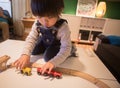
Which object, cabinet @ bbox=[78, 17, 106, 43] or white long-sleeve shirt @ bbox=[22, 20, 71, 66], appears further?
cabinet @ bbox=[78, 17, 106, 43]

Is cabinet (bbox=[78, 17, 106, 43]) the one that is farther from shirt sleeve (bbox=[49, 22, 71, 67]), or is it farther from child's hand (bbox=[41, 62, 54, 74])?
child's hand (bbox=[41, 62, 54, 74])

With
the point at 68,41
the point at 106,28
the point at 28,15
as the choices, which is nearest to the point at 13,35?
the point at 28,15

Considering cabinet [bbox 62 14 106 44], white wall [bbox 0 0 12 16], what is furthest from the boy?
white wall [bbox 0 0 12 16]

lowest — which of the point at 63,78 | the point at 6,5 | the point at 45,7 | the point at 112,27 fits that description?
the point at 63,78

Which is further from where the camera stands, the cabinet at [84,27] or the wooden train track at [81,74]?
the cabinet at [84,27]

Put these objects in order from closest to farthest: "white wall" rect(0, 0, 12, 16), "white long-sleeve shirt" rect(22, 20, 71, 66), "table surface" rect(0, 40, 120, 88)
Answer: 1. "table surface" rect(0, 40, 120, 88)
2. "white long-sleeve shirt" rect(22, 20, 71, 66)
3. "white wall" rect(0, 0, 12, 16)

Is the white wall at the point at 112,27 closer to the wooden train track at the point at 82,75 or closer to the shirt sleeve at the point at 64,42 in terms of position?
the shirt sleeve at the point at 64,42

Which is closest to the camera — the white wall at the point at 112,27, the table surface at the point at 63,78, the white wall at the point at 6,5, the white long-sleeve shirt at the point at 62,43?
the table surface at the point at 63,78

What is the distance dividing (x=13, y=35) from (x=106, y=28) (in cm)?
205

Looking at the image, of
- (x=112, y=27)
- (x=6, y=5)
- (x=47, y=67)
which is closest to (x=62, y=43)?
(x=47, y=67)

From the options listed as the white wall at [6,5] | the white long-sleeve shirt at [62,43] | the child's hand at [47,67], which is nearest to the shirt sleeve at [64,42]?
the white long-sleeve shirt at [62,43]

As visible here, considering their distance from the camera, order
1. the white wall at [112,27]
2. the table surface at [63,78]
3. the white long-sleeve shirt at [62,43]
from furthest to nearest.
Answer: the white wall at [112,27], the white long-sleeve shirt at [62,43], the table surface at [63,78]

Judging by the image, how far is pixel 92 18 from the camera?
242cm

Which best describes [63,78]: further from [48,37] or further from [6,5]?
[6,5]
